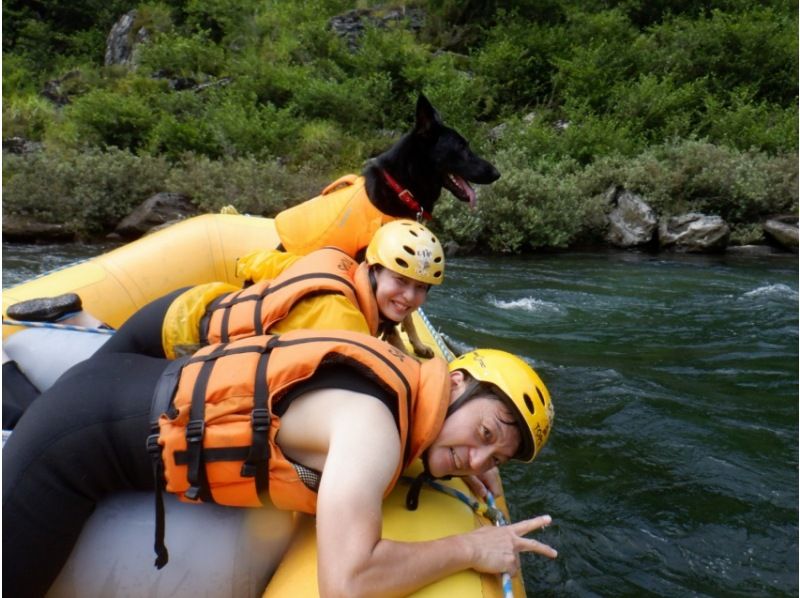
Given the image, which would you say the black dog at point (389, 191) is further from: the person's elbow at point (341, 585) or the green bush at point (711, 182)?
the green bush at point (711, 182)

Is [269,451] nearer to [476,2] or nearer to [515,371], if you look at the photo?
[515,371]

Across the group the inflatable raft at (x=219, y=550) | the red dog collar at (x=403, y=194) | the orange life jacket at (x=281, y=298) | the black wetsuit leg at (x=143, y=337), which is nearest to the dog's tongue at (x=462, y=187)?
the red dog collar at (x=403, y=194)

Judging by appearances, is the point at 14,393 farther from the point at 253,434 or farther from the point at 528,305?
the point at 528,305

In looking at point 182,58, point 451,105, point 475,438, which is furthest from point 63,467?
point 182,58

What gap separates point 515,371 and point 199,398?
37.2 inches

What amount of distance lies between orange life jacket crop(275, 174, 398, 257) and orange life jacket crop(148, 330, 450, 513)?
1912 mm

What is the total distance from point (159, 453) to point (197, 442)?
123 mm

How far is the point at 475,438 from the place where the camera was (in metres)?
1.78

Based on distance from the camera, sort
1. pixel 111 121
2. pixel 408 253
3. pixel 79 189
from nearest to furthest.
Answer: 1. pixel 408 253
2. pixel 79 189
3. pixel 111 121

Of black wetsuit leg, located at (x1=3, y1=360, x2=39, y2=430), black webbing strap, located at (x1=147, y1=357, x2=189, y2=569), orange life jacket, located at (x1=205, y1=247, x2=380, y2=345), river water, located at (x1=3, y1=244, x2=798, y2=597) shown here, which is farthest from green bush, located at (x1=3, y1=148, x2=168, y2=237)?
black webbing strap, located at (x1=147, y1=357, x2=189, y2=569)

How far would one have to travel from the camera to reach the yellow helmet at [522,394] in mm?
1752

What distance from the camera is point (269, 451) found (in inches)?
64.3

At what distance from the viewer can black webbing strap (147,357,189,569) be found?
1.66m

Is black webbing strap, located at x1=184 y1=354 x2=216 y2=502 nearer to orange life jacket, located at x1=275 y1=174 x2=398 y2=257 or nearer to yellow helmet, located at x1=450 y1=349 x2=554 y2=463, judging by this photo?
yellow helmet, located at x1=450 y1=349 x2=554 y2=463
